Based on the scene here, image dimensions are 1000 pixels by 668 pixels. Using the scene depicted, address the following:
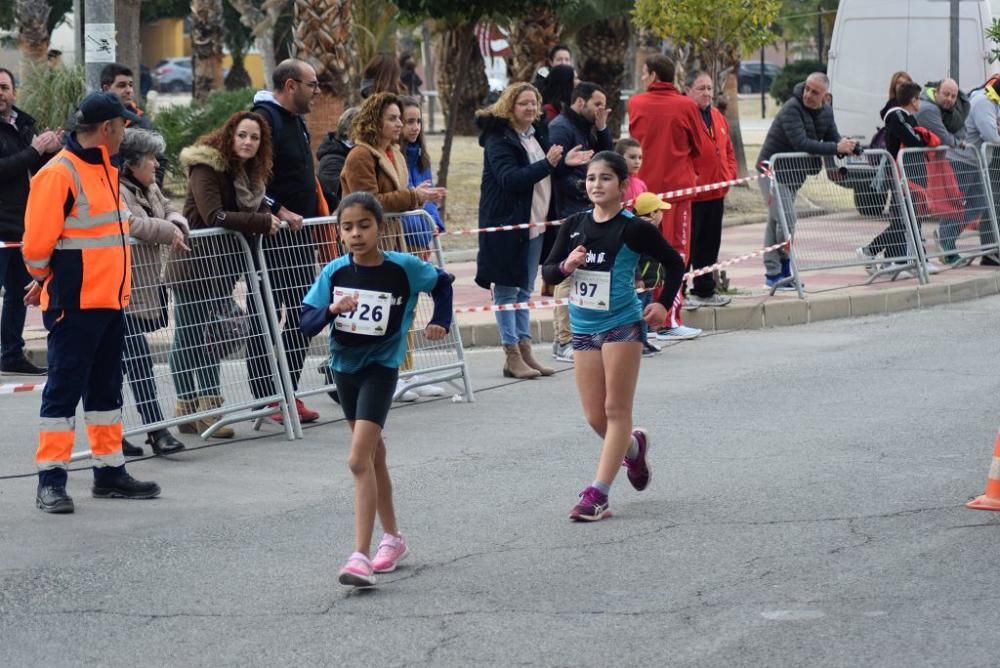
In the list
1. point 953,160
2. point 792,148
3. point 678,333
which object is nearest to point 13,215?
point 678,333

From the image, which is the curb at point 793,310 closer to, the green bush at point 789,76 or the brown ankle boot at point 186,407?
the brown ankle boot at point 186,407

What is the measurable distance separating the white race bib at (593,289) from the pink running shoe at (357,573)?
5.86 feet

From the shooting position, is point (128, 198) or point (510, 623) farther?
point (128, 198)

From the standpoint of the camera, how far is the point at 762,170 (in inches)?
569

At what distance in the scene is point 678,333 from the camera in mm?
12938

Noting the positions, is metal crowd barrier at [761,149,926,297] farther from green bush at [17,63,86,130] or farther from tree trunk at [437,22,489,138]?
tree trunk at [437,22,489,138]

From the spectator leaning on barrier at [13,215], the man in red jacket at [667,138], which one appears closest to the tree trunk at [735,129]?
the man in red jacket at [667,138]

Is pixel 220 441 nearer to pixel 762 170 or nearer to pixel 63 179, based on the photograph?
→ pixel 63 179

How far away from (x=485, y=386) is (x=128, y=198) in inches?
124

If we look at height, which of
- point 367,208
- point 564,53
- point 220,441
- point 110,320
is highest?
point 564,53

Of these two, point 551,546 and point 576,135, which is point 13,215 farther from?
point 551,546

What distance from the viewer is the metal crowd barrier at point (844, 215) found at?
14.5 meters

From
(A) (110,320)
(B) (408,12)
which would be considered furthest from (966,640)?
(B) (408,12)

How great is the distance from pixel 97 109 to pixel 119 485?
1.76m
